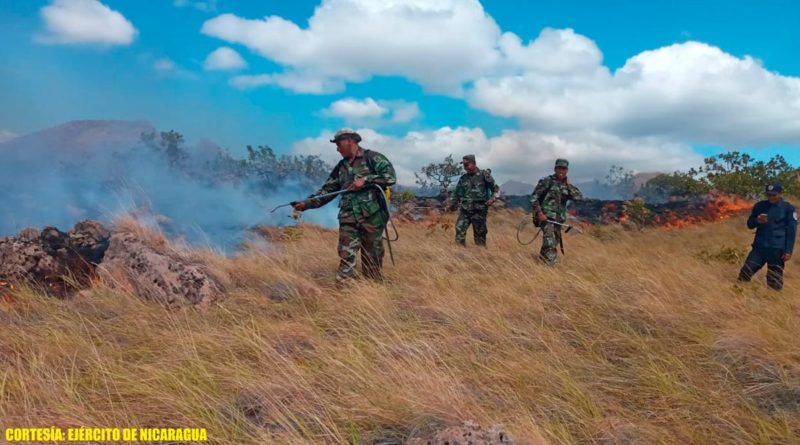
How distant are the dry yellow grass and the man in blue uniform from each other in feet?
3.95

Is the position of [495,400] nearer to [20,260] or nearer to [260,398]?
[260,398]

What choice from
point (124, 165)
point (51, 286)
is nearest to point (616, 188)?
point (124, 165)

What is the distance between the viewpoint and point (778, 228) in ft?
19.6

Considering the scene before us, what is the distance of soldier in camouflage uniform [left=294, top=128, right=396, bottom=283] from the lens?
5090 millimetres

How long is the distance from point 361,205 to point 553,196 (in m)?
3.42

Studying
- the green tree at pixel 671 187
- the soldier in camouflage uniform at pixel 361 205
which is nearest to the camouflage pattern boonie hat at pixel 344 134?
the soldier in camouflage uniform at pixel 361 205

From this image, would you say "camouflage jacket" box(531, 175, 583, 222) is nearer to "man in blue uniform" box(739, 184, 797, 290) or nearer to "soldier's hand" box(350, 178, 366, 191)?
"man in blue uniform" box(739, 184, 797, 290)

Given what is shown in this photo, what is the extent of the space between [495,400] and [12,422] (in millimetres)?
2334

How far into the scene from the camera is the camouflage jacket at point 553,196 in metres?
6.96

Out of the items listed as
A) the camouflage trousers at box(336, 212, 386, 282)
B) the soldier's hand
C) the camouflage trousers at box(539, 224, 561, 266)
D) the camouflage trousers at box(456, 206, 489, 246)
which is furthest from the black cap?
the soldier's hand

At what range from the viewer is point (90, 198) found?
11164 mm

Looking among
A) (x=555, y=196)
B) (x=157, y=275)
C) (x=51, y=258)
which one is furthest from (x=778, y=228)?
(x=51, y=258)

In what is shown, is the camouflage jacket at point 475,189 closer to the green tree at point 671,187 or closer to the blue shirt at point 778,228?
the blue shirt at point 778,228

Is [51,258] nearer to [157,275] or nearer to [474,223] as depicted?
[157,275]
